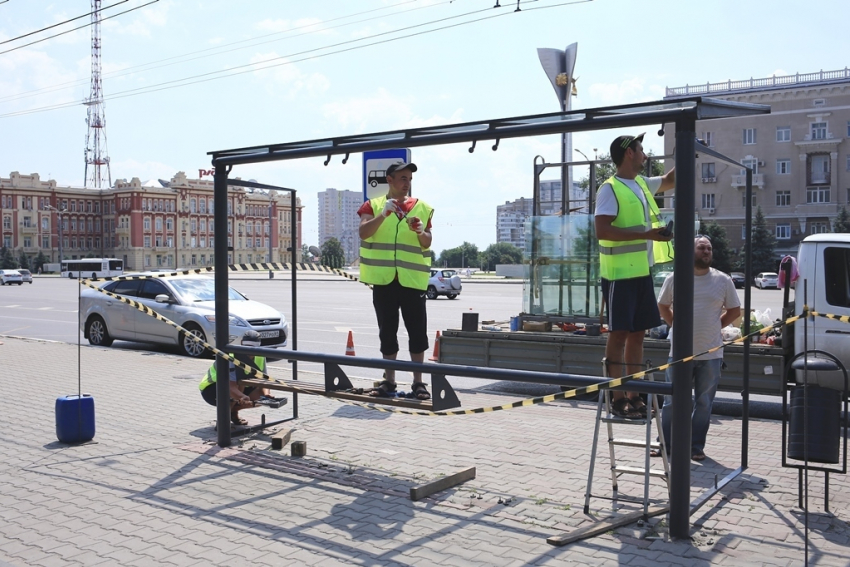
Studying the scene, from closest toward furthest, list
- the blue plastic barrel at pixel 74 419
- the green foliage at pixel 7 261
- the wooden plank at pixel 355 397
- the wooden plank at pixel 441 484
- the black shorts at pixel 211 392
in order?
the wooden plank at pixel 441 484, the wooden plank at pixel 355 397, the blue plastic barrel at pixel 74 419, the black shorts at pixel 211 392, the green foliage at pixel 7 261

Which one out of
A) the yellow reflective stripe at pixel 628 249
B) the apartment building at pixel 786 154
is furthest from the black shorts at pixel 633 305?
the apartment building at pixel 786 154

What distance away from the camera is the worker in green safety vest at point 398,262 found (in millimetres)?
6695

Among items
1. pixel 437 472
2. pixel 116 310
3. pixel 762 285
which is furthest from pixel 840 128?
pixel 437 472

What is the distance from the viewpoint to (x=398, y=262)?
6.80 metres

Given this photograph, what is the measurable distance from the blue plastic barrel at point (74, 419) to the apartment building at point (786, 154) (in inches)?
2603

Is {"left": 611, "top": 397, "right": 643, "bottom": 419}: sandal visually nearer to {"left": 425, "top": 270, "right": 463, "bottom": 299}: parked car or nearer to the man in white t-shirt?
the man in white t-shirt

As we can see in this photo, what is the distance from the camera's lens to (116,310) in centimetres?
1631

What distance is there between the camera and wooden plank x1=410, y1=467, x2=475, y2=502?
18.6 feet

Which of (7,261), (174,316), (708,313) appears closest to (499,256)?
(7,261)

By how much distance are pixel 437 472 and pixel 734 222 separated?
7094cm

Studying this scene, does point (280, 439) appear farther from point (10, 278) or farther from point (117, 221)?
point (117, 221)

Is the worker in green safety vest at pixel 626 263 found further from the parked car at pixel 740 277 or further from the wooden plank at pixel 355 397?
the parked car at pixel 740 277

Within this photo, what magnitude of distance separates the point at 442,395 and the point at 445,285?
96.8 ft

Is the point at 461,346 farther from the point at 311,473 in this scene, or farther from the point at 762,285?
the point at 762,285
